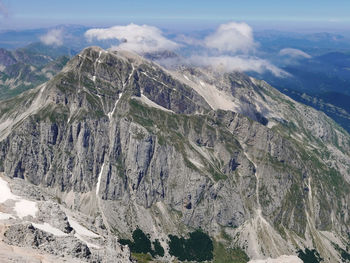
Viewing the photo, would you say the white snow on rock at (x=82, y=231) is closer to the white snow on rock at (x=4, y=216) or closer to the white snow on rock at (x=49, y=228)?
the white snow on rock at (x=49, y=228)

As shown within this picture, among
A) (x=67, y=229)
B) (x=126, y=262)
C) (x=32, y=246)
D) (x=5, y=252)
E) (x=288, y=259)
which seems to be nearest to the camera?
(x=5, y=252)

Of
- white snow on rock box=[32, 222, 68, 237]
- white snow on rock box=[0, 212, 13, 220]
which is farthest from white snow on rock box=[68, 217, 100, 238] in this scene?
white snow on rock box=[0, 212, 13, 220]

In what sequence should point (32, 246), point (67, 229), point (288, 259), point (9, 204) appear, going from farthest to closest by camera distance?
point (288, 259)
point (9, 204)
point (67, 229)
point (32, 246)

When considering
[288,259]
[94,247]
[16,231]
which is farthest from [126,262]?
[288,259]

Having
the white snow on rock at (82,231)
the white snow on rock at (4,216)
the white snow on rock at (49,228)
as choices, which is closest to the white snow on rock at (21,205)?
the white snow on rock at (4,216)

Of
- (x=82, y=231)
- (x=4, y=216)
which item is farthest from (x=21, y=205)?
(x=82, y=231)

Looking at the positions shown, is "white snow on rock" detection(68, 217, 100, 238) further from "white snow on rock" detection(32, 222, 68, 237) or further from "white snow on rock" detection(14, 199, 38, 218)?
"white snow on rock" detection(14, 199, 38, 218)

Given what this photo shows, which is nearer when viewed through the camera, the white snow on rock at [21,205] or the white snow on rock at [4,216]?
the white snow on rock at [4,216]

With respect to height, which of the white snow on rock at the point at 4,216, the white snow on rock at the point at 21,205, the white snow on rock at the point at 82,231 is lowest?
the white snow on rock at the point at 82,231

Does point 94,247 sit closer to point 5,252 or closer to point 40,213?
point 40,213
